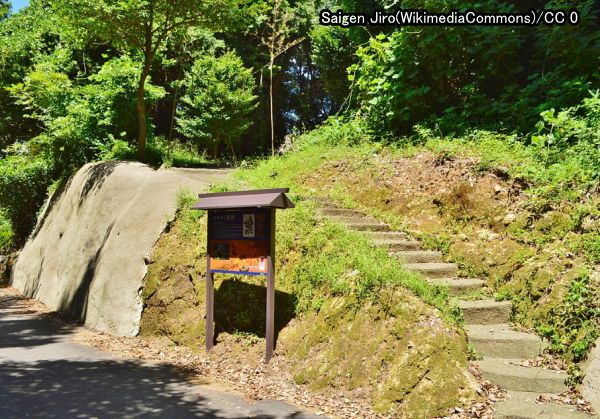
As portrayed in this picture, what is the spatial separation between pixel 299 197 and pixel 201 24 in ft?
19.1

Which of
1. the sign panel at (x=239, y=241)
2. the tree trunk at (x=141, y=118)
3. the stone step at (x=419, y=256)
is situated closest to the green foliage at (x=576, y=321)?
the stone step at (x=419, y=256)

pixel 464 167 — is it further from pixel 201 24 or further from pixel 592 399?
pixel 201 24

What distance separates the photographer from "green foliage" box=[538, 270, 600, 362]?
4730 millimetres

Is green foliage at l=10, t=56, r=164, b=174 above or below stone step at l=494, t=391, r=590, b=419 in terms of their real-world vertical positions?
above

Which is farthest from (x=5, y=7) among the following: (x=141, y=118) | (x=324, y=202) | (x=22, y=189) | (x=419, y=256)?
(x=419, y=256)

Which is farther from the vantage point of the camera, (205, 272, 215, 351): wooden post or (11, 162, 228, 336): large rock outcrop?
(11, 162, 228, 336): large rock outcrop

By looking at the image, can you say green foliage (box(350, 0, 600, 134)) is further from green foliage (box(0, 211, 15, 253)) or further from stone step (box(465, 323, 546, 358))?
green foliage (box(0, 211, 15, 253))

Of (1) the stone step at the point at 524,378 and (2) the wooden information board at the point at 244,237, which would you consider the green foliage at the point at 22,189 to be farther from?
(1) the stone step at the point at 524,378

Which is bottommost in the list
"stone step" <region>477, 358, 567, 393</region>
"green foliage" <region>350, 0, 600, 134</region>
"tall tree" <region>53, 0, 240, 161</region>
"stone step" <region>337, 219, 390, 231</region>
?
"stone step" <region>477, 358, 567, 393</region>

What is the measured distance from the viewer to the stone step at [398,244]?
7.12 metres

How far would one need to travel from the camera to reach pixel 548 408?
4.22m

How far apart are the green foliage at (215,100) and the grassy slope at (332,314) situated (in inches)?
435

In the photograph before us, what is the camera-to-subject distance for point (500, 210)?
23.4 ft

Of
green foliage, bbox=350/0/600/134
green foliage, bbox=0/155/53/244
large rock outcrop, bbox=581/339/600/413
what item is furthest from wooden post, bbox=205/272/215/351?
green foliage, bbox=0/155/53/244
